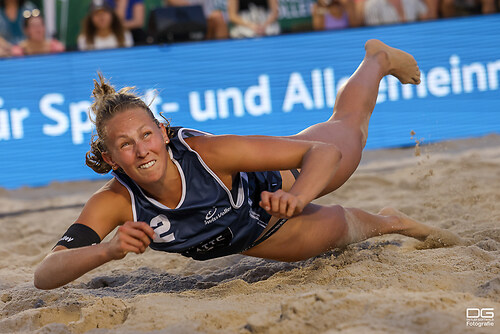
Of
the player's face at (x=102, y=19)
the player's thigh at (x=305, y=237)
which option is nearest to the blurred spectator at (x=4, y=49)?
the player's face at (x=102, y=19)

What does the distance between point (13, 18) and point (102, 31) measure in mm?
1696

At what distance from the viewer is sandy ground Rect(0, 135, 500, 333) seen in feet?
6.84

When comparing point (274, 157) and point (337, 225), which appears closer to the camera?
point (274, 157)

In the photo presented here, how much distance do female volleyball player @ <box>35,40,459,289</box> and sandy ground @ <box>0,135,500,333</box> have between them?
0.21m

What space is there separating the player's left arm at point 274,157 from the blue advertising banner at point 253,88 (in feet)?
10.3

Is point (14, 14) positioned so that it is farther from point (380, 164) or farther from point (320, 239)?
point (320, 239)

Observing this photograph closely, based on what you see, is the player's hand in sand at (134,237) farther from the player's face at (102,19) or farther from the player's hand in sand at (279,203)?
the player's face at (102,19)

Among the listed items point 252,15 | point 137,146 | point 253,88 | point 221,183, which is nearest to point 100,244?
point 137,146

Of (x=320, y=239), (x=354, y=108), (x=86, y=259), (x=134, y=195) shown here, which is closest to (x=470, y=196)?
(x=354, y=108)

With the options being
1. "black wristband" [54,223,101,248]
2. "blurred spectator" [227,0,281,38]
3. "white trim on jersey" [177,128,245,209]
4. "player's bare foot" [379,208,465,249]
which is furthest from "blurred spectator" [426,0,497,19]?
"black wristband" [54,223,101,248]

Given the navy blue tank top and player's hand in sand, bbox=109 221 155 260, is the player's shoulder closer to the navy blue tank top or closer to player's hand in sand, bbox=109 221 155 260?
the navy blue tank top

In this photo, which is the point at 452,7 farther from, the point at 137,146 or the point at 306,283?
the point at 137,146

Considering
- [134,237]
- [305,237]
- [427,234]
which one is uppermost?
[134,237]

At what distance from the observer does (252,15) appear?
23.6 ft
